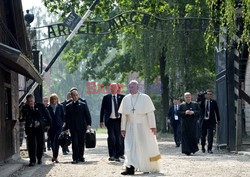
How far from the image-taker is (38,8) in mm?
141250

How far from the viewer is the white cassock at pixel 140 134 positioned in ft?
52.9

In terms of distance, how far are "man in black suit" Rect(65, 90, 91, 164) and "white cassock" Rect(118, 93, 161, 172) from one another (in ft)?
11.0

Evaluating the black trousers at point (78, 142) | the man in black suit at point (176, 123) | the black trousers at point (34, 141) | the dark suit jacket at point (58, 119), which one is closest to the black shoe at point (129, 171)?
the black trousers at point (34, 141)

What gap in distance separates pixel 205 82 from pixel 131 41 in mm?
3859

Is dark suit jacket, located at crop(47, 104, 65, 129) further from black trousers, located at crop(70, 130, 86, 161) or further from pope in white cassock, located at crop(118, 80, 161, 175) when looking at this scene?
pope in white cassock, located at crop(118, 80, 161, 175)

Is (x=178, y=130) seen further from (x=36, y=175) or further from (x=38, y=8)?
(x=38, y=8)

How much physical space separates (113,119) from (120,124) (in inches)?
8.2

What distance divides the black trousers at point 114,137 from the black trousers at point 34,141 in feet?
6.19

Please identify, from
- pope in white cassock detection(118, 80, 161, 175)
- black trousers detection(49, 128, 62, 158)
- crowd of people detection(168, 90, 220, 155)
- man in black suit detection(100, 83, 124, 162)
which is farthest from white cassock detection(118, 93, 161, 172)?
crowd of people detection(168, 90, 220, 155)

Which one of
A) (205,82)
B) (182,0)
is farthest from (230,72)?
(205,82)

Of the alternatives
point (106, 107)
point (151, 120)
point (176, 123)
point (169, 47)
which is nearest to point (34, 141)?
point (106, 107)

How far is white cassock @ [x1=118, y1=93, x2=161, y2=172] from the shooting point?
52.9ft

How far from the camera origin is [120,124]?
20.2 m

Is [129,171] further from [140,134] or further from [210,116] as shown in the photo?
[210,116]
